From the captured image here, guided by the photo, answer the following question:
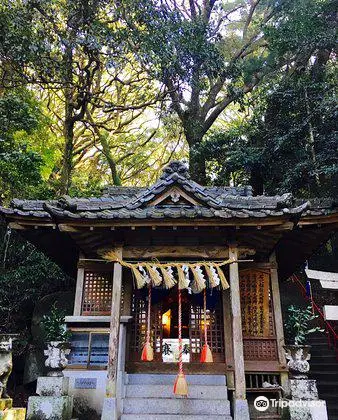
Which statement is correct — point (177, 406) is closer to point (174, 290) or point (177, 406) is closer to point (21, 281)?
point (174, 290)

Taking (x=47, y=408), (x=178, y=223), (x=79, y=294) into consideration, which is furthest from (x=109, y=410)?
(x=178, y=223)

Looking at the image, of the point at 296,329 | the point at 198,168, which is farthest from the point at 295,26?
the point at 296,329

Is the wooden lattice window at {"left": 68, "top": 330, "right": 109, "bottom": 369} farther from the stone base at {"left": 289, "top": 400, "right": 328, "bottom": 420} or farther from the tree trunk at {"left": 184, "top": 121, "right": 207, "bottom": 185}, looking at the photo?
the tree trunk at {"left": 184, "top": 121, "right": 207, "bottom": 185}

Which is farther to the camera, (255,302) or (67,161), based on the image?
(67,161)

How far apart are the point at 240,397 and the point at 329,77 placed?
14133 mm

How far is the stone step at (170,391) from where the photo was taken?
8461mm

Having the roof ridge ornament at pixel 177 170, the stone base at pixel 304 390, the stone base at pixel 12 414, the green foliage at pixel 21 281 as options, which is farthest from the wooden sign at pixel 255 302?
the green foliage at pixel 21 281

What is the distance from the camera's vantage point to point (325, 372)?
36.3ft

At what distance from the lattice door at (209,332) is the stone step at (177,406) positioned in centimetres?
114

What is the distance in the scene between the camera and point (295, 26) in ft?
53.0

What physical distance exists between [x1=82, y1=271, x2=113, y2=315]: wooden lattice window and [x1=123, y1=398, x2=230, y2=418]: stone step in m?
2.27

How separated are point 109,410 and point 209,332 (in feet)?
10.6

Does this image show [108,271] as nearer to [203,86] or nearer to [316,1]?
[203,86]

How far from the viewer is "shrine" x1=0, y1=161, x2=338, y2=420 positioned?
307 inches
